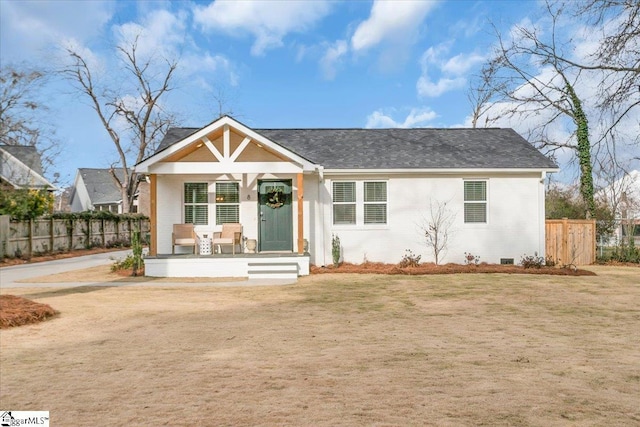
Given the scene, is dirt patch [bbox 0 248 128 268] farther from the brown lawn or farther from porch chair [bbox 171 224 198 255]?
the brown lawn

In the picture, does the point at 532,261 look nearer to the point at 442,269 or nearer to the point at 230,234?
the point at 442,269

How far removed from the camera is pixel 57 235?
2297 centimetres

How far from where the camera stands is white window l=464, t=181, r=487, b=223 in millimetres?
15930

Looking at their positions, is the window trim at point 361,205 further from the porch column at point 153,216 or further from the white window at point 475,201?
the porch column at point 153,216

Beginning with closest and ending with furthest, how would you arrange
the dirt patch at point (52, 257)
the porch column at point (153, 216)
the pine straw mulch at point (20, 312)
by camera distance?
the pine straw mulch at point (20, 312), the porch column at point (153, 216), the dirt patch at point (52, 257)

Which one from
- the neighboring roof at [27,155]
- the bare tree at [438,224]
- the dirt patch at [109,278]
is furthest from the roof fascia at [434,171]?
the neighboring roof at [27,155]

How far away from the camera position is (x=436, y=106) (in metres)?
20.3

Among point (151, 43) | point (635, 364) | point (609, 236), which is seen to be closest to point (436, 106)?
point (609, 236)

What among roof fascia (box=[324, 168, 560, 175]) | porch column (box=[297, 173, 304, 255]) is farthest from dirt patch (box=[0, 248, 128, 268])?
roof fascia (box=[324, 168, 560, 175])

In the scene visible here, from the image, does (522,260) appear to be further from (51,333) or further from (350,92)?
(51,333)

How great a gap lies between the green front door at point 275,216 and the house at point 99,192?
1308 inches

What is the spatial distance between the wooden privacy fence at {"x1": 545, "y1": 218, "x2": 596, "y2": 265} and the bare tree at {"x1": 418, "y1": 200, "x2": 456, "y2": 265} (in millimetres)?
3796

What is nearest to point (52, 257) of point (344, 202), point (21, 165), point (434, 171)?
point (21, 165)

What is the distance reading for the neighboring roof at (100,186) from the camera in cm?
4850
